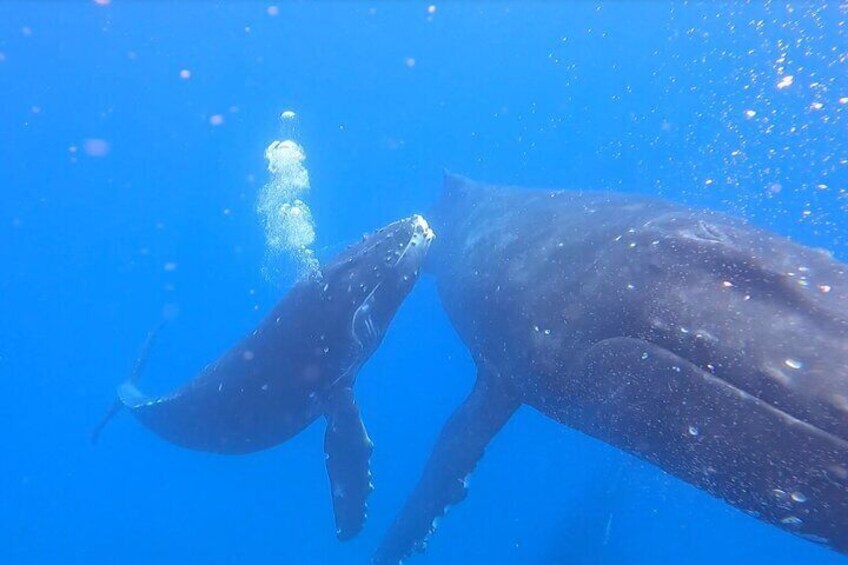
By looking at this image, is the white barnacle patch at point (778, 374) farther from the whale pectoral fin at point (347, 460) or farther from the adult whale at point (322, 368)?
the whale pectoral fin at point (347, 460)

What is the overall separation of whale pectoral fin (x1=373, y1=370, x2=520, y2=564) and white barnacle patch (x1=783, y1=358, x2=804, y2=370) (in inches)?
182

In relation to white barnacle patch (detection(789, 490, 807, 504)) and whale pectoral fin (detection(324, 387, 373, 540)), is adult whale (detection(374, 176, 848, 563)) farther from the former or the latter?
whale pectoral fin (detection(324, 387, 373, 540))

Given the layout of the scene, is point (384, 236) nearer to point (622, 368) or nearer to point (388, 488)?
point (622, 368)

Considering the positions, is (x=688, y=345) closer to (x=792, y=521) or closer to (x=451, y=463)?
(x=792, y=521)

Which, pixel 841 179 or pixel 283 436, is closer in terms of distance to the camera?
pixel 283 436

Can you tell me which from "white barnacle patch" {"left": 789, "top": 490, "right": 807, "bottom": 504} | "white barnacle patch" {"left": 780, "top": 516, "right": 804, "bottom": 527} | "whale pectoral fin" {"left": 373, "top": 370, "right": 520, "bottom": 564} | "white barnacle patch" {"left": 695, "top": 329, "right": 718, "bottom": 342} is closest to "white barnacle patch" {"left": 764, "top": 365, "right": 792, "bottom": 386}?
"white barnacle patch" {"left": 695, "top": 329, "right": 718, "bottom": 342}

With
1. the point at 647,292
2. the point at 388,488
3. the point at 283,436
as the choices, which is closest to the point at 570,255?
the point at 647,292

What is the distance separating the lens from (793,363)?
4.55 meters

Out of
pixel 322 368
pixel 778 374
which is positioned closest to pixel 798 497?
pixel 778 374

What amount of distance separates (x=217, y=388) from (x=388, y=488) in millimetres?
19228

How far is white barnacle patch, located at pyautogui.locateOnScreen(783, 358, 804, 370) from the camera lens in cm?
452

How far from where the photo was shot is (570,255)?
726cm

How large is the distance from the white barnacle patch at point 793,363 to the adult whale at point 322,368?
5.70 meters

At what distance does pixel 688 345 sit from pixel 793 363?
2.82ft
